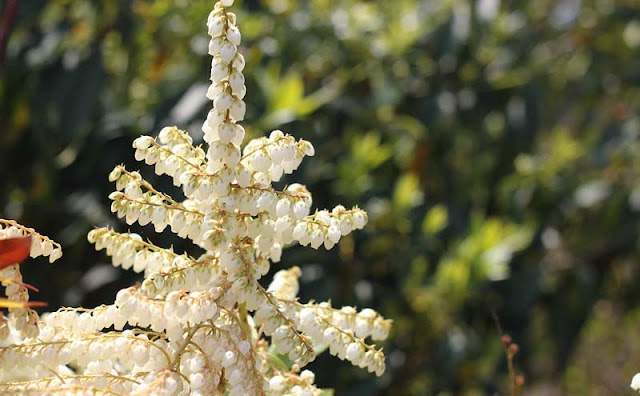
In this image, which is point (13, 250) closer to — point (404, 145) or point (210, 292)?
point (210, 292)

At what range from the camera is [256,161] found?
0.58m

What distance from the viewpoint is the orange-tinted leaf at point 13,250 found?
50 centimetres

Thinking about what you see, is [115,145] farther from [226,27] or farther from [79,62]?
[226,27]

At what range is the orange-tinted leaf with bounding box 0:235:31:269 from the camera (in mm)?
496

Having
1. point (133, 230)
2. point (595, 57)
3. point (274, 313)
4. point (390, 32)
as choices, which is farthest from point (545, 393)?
point (274, 313)

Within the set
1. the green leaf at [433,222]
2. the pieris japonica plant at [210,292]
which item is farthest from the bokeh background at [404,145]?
the pieris japonica plant at [210,292]

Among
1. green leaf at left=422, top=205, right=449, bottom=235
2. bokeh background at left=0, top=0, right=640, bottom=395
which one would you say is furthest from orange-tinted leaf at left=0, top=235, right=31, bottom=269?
green leaf at left=422, top=205, right=449, bottom=235

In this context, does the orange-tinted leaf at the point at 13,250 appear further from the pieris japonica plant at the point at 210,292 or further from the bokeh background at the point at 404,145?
the bokeh background at the point at 404,145

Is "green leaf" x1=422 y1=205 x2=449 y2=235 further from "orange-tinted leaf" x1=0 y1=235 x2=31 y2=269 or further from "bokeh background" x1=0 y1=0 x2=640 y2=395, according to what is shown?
"orange-tinted leaf" x1=0 y1=235 x2=31 y2=269

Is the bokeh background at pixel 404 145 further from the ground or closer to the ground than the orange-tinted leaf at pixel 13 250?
further from the ground

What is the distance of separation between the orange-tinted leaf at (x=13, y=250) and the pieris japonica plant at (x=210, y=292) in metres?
0.07

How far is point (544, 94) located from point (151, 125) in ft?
3.18

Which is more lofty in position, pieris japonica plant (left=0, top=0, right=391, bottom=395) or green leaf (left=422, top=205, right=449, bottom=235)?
green leaf (left=422, top=205, right=449, bottom=235)

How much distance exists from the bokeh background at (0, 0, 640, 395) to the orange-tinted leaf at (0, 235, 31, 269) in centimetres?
73
